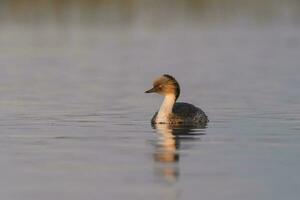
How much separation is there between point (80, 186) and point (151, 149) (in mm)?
3270

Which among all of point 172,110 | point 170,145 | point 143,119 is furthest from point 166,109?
point 170,145

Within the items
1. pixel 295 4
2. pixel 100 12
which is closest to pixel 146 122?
pixel 100 12

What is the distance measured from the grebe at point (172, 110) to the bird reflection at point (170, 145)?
0.21 meters

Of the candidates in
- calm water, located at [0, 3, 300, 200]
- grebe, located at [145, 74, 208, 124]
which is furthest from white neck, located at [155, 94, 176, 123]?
calm water, located at [0, 3, 300, 200]

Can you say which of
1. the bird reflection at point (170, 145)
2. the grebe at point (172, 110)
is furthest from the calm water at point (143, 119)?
the grebe at point (172, 110)

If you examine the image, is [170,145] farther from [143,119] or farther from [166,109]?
[143,119]

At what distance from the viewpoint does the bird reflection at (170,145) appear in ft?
50.8

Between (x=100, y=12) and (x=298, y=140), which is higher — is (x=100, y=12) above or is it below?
above

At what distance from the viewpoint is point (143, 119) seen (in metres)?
22.1

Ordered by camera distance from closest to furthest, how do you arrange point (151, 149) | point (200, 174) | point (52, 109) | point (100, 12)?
point (200, 174)
point (151, 149)
point (52, 109)
point (100, 12)

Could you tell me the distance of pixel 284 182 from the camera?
1452 cm

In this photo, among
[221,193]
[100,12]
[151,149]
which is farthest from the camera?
[100,12]

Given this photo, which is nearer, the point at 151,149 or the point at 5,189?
the point at 5,189

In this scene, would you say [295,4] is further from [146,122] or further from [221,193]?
[221,193]
